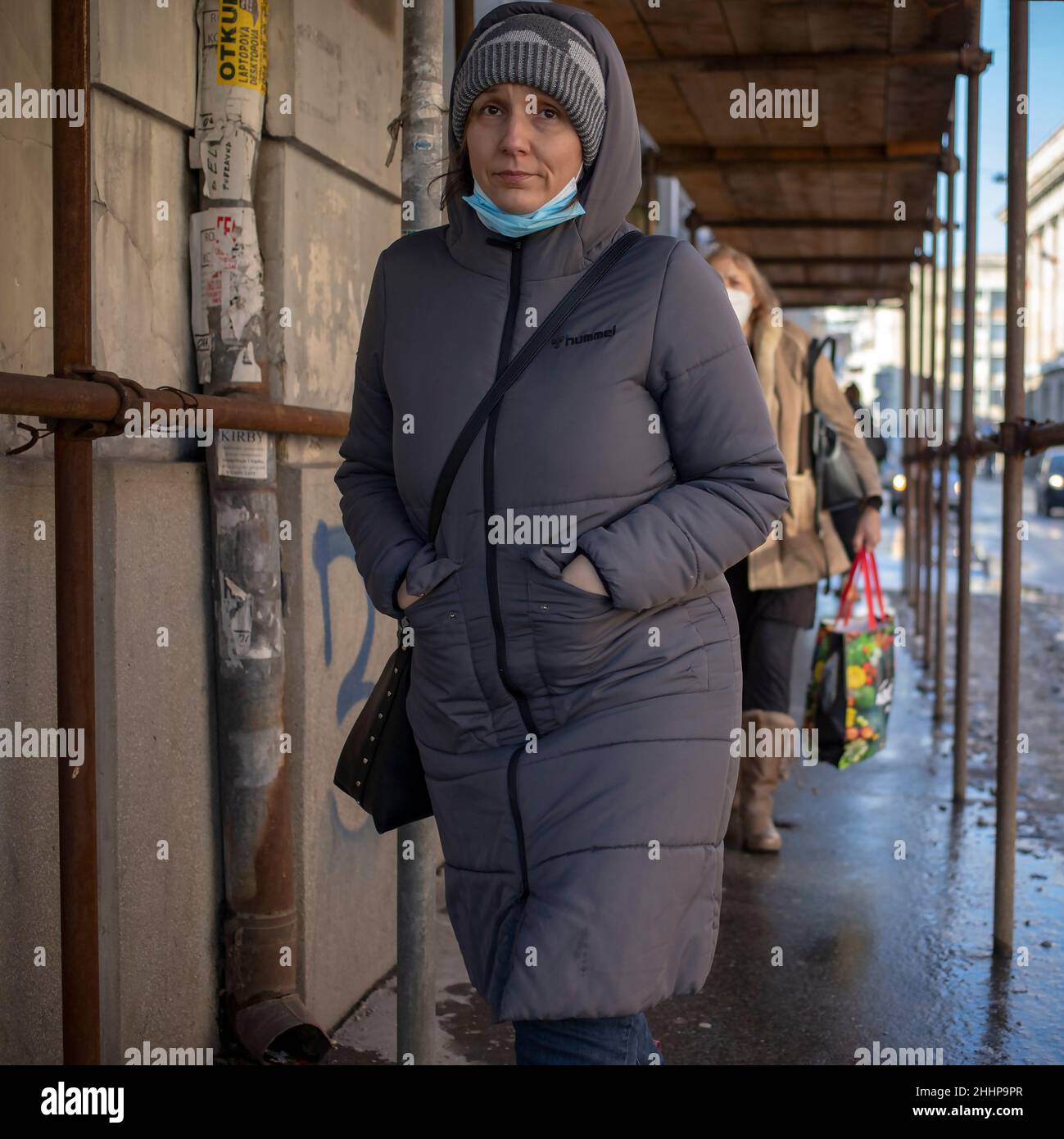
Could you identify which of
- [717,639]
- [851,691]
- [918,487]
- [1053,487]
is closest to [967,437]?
[851,691]

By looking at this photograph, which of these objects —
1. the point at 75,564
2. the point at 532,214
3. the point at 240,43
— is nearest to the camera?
the point at 532,214

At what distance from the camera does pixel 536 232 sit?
2.43m

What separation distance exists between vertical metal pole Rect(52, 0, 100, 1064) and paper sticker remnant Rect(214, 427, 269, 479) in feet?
2.98

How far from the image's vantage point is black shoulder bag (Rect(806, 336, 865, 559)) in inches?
226

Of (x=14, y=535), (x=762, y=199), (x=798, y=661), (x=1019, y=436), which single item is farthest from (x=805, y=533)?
(x=798, y=661)

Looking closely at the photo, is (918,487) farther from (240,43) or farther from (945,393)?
(240,43)

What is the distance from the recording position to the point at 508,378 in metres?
2.37

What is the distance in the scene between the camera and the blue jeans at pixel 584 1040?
2.33 metres

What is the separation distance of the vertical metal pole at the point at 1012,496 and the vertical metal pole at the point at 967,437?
1.34 m

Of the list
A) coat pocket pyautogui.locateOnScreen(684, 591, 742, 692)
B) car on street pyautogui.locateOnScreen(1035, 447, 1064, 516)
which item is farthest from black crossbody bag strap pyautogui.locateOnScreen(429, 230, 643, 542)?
car on street pyautogui.locateOnScreen(1035, 447, 1064, 516)

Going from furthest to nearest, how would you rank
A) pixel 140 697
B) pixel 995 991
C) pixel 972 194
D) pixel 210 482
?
pixel 972 194, pixel 995 991, pixel 210 482, pixel 140 697

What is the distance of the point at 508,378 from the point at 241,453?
4.13ft

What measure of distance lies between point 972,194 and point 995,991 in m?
3.56
